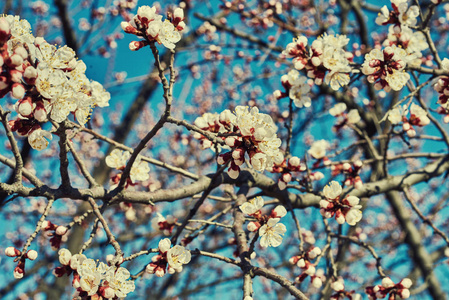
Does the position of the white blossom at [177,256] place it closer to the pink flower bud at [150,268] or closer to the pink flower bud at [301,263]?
the pink flower bud at [150,268]

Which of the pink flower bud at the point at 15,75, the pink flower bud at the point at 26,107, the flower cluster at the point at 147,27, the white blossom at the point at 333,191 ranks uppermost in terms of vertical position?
the flower cluster at the point at 147,27

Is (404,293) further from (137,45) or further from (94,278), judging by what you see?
(137,45)

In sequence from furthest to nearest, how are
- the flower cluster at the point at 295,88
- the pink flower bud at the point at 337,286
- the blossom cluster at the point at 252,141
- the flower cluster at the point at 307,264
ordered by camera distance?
the flower cluster at the point at 295,88
the pink flower bud at the point at 337,286
the flower cluster at the point at 307,264
the blossom cluster at the point at 252,141

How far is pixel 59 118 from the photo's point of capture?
1.43 m

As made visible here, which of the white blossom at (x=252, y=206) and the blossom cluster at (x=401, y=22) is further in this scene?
the blossom cluster at (x=401, y=22)

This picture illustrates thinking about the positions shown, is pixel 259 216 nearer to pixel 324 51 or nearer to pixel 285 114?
pixel 324 51

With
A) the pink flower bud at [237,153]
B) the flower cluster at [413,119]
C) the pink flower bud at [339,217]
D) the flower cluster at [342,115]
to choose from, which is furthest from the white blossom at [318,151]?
the pink flower bud at [237,153]

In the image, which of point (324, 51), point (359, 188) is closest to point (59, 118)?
point (324, 51)

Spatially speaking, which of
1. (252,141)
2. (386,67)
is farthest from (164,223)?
(386,67)

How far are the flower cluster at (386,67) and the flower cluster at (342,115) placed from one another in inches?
34.8

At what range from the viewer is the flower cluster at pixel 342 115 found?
303cm

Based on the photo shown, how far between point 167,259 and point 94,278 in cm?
38

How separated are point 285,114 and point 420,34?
127 centimetres

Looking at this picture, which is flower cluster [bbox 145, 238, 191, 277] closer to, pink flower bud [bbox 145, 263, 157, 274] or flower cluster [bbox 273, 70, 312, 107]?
pink flower bud [bbox 145, 263, 157, 274]
